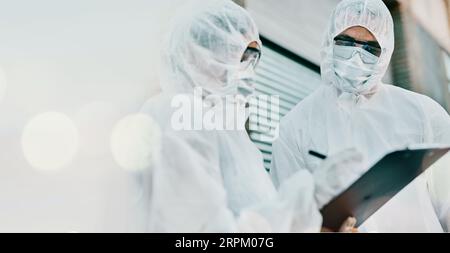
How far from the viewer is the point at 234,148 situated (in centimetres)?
134

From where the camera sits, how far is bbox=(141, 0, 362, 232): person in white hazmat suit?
1195 millimetres

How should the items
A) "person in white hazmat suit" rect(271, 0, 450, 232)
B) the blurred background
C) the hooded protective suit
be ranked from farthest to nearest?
"person in white hazmat suit" rect(271, 0, 450, 232) < the blurred background < the hooded protective suit

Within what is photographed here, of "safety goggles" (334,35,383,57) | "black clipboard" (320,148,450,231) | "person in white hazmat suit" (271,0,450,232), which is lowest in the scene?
"black clipboard" (320,148,450,231)

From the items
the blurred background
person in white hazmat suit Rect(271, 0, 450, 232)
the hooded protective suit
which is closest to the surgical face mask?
person in white hazmat suit Rect(271, 0, 450, 232)

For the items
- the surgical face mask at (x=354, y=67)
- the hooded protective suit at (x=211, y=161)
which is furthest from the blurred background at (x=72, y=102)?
the surgical face mask at (x=354, y=67)

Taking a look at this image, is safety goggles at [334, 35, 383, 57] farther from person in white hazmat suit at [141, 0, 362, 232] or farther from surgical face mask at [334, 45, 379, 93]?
person in white hazmat suit at [141, 0, 362, 232]

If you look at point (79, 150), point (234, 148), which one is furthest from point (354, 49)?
point (79, 150)

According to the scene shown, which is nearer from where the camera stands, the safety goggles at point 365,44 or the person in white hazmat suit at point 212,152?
the person in white hazmat suit at point 212,152

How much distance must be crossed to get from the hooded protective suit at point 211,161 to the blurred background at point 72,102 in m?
0.11

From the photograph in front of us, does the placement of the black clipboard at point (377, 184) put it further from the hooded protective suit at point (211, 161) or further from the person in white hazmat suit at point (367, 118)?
the person in white hazmat suit at point (367, 118)

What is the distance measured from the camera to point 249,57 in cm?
146

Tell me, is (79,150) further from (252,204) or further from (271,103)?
(271,103)

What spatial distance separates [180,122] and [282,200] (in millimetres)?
296

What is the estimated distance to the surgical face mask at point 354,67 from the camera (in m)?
1.68
